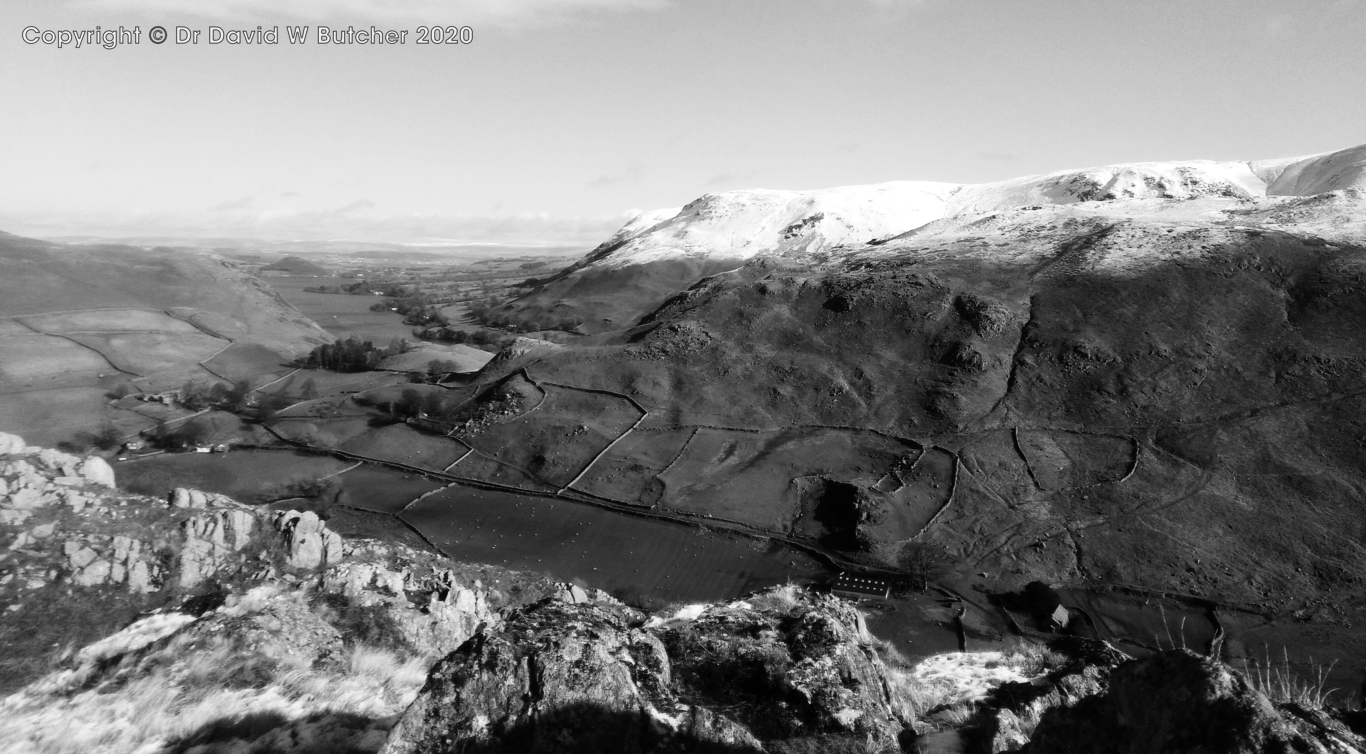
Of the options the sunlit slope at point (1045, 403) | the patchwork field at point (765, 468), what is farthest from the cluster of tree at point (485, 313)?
the patchwork field at point (765, 468)

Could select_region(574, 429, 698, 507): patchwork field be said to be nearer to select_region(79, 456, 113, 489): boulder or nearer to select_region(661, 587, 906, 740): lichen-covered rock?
select_region(79, 456, 113, 489): boulder

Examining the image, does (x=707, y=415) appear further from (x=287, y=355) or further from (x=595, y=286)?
(x=595, y=286)

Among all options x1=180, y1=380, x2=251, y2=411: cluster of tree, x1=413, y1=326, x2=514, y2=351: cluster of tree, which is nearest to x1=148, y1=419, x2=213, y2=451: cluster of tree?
x1=180, y1=380, x2=251, y2=411: cluster of tree

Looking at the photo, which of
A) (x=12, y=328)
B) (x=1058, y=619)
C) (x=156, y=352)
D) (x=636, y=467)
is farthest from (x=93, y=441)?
(x=1058, y=619)

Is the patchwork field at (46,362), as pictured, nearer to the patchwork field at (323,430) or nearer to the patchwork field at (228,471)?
the patchwork field at (228,471)

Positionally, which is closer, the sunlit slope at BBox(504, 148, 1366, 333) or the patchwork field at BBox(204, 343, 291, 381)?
the patchwork field at BBox(204, 343, 291, 381)
